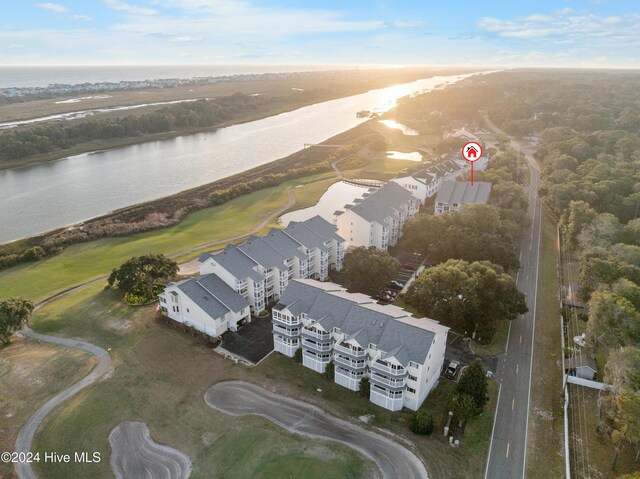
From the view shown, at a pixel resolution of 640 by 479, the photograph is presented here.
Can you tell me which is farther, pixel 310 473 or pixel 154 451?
pixel 154 451

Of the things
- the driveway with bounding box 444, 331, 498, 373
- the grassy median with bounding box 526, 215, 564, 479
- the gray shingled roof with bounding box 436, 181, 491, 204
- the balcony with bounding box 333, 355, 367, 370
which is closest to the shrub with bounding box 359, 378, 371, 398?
the balcony with bounding box 333, 355, 367, 370

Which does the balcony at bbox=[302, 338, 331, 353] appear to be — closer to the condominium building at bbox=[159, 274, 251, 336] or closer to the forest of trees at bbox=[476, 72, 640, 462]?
the condominium building at bbox=[159, 274, 251, 336]

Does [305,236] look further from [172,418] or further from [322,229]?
[172,418]

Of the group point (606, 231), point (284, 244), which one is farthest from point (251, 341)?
point (606, 231)

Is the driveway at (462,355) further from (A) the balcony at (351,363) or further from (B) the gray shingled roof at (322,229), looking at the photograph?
(B) the gray shingled roof at (322,229)

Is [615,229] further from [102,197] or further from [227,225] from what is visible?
[102,197]

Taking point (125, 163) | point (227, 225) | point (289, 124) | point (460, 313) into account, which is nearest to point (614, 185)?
point (460, 313)

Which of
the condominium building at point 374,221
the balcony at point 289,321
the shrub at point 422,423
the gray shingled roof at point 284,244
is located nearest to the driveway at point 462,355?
the shrub at point 422,423
